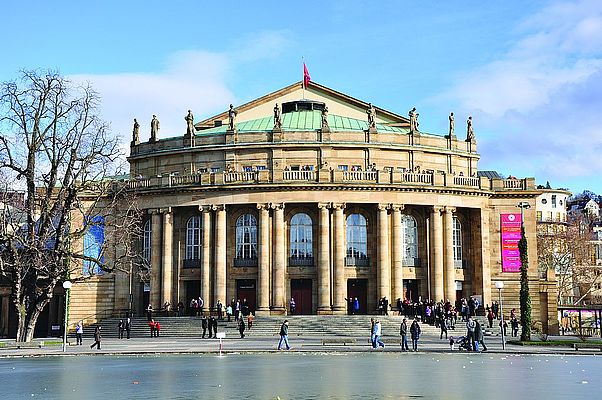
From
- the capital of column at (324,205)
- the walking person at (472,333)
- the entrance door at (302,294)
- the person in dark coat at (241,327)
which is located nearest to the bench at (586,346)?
the walking person at (472,333)

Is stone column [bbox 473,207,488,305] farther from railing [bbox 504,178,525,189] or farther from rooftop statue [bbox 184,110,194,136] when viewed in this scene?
rooftop statue [bbox 184,110,194,136]

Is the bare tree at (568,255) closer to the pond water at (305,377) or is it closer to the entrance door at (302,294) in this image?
the entrance door at (302,294)

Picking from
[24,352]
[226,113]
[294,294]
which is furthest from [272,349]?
[226,113]

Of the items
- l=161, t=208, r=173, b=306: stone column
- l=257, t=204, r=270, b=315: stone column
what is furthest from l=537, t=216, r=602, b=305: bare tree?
l=161, t=208, r=173, b=306: stone column

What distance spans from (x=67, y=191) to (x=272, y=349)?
68.4 feet

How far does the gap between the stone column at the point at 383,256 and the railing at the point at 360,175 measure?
253 centimetres

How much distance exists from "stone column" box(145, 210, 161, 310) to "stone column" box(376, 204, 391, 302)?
19.6 m

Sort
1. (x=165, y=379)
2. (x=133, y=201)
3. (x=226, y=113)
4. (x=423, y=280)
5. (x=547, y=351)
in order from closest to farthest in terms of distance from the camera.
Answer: (x=165, y=379), (x=547, y=351), (x=133, y=201), (x=423, y=280), (x=226, y=113)

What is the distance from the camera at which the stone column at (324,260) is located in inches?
2844

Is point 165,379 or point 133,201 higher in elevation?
point 133,201

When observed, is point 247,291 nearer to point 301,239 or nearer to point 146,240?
point 301,239

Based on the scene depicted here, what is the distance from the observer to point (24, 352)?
4797 centimetres

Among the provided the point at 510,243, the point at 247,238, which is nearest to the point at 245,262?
the point at 247,238

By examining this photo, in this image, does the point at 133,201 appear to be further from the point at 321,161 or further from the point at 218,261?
the point at 321,161
